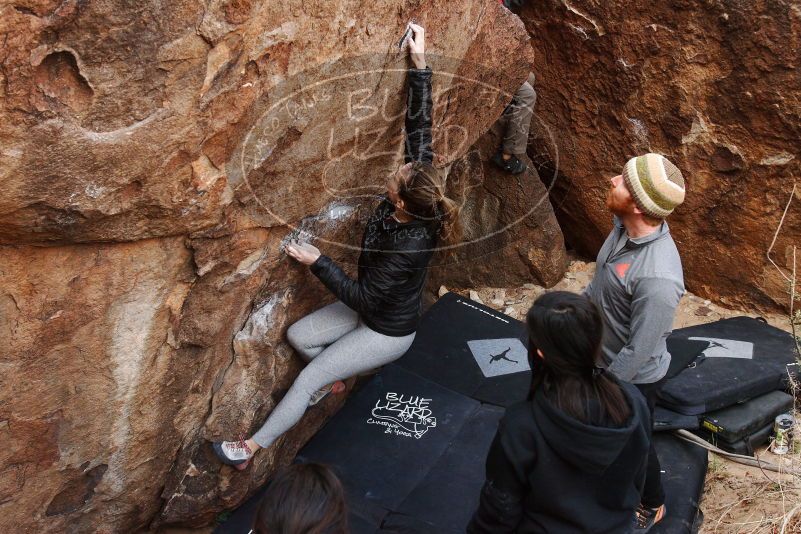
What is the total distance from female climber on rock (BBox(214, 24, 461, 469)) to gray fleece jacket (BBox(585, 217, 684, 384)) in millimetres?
651

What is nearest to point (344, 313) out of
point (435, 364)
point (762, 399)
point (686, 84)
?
point (435, 364)

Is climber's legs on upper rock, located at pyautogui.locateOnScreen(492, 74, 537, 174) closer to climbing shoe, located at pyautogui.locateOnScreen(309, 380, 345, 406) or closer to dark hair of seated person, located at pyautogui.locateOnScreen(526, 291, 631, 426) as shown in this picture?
climbing shoe, located at pyautogui.locateOnScreen(309, 380, 345, 406)

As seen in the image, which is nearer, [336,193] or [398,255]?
[398,255]

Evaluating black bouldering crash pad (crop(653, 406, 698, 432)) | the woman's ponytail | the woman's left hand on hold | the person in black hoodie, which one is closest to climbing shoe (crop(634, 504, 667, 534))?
the person in black hoodie

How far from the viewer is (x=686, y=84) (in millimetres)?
4590

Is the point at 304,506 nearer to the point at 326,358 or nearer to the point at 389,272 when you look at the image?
the point at 389,272

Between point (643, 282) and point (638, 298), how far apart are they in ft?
0.19

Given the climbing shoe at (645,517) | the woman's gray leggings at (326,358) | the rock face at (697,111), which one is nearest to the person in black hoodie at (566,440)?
the climbing shoe at (645,517)

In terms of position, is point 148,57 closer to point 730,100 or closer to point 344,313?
point 344,313

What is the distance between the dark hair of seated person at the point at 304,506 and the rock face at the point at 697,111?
3737mm

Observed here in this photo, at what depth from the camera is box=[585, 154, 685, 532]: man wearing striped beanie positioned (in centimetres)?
248

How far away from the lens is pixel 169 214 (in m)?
2.51

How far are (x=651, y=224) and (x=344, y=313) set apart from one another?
4.36 ft

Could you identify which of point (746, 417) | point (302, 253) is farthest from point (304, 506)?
point (746, 417)
